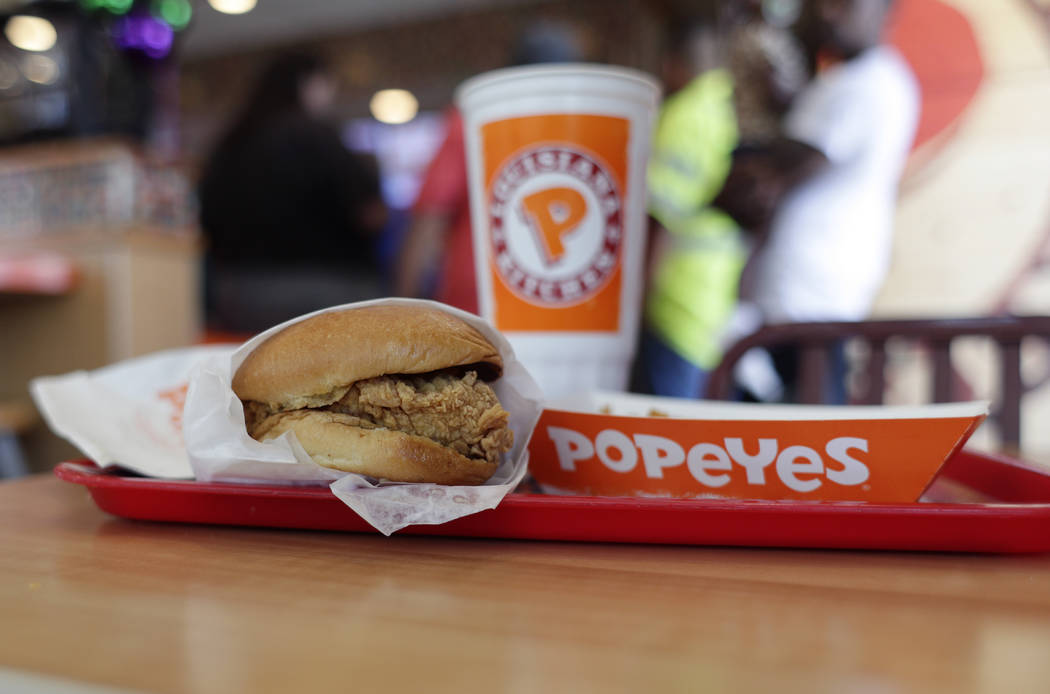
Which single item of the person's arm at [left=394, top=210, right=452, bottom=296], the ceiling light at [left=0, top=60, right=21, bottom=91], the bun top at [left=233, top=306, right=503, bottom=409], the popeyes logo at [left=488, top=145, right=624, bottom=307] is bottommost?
the bun top at [left=233, top=306, right=503, bottom=409]

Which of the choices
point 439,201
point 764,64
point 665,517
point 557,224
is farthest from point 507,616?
point 764,64

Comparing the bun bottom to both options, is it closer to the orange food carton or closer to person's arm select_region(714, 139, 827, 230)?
the orange food carton

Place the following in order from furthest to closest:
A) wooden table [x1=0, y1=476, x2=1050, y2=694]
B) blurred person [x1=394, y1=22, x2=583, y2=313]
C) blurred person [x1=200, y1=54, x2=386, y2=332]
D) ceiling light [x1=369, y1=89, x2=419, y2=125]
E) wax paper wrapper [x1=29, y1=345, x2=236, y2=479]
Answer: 1. ceiling light [x1=369, y1=89, x2=419, y2=125]
2. blurred person [x1=200, y1=54, x2=386, y2=332]
3. blurred person [x1=394, y1=22, x2=583, y2=313]
4. wax paper wrapper [x1=29, y1=345, x2=236, y2=479]
5. wooden table [x1=0, y1=476, x2=1050, y2=694]

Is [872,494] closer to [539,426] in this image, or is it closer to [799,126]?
[539,426]

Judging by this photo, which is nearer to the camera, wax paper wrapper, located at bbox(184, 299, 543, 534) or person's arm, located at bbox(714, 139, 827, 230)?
wax paper wrapper, located at bbox(184, 299, 543, 534)

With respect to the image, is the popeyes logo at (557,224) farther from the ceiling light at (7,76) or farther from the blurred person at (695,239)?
the ceiling light at (7,76)

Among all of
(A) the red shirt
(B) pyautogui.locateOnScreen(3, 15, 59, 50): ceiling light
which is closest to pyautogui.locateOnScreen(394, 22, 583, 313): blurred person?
(A) the red shirt

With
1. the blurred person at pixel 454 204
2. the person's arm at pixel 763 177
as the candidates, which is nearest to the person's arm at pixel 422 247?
the blurred person at pixel 454 204

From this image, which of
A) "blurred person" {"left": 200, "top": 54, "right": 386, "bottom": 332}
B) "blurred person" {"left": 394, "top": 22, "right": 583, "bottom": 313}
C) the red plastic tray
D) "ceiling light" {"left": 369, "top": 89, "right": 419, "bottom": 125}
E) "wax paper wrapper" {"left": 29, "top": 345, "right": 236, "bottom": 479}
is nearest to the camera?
the red plastic tray
